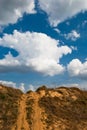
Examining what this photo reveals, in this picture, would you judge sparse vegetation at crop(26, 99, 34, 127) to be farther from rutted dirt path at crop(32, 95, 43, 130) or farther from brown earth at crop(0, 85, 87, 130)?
rutted dirt path at crop(32, 95, 43, 130)

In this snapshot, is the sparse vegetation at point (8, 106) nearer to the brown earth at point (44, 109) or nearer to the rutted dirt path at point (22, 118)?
the brown earth at point (44, 109)

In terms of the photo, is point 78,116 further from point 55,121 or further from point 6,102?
point 6,102

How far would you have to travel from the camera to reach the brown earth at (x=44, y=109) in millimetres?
55588

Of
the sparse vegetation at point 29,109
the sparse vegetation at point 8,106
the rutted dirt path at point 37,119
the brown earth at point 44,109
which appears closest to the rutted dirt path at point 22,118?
the brown earth at point 44,109

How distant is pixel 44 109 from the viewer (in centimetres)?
6056

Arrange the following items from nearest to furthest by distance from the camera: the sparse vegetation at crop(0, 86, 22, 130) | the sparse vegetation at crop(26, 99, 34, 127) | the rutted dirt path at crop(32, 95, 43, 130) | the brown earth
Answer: the rutted dirt path at crop(32, 95, 43, 130)
the sparse vegetation at crop(0, 86, 22, 130)
the brown earth
the sparse vegetation at crop(26, 99, 34, 127)

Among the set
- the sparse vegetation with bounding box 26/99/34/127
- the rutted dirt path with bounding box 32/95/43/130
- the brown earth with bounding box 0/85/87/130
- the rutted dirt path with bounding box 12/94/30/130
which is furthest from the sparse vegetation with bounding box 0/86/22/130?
the rutted dirt path with bounding box 32/95/43/130

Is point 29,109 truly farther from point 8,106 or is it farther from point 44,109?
point 8,106

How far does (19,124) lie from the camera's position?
55.0 meters

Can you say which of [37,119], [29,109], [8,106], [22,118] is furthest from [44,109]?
[8,106]

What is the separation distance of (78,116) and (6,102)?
13.2 m

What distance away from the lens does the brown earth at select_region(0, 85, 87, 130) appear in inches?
2188

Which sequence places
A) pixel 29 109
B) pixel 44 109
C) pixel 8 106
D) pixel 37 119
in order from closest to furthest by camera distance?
pixel 37 119 → pixel 29 109 → pixel 8 106 → pixel 44 109

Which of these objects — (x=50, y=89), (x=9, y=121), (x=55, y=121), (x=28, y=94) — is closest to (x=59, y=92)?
(x=50, y=89)
